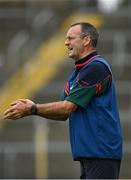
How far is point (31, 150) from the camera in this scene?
1357 centimetres

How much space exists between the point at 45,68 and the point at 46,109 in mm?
10196

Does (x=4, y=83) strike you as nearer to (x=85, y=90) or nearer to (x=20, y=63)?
(x=20, y=63)

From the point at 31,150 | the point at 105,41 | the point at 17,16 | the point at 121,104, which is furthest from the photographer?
the point at 17,16

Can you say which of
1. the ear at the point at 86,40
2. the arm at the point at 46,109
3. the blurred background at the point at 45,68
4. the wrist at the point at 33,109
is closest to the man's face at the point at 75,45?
the ear at the point at 86,40

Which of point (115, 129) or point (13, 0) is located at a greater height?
point (13, 0)

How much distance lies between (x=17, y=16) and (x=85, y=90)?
484 inches

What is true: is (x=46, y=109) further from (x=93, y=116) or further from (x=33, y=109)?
(x=93, y=116)

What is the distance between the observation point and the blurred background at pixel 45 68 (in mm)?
13680

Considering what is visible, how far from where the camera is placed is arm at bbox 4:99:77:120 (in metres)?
5.88

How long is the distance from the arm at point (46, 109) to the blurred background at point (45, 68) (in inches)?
287

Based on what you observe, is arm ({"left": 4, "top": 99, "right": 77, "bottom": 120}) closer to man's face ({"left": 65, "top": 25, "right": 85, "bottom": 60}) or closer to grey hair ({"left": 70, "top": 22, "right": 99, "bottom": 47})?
man's face ({"left": 65, "top": 25, "right": 85, "bottom": 60})

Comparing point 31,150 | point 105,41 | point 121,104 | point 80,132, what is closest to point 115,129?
point 80,132

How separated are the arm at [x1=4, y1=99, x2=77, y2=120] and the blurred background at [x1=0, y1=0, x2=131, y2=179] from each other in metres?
7.30

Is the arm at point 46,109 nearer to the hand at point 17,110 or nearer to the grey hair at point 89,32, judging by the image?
the hand at point 17,110
